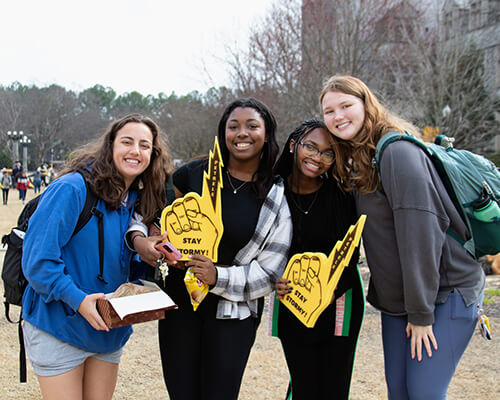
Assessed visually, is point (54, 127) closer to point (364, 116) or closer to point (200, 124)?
point (200, 124)

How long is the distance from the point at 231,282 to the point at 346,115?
1.05m

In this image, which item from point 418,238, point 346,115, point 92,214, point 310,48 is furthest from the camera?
point 310,48

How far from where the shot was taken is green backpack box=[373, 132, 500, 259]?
2.02m

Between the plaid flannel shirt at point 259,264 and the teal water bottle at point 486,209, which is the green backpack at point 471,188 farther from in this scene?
the plaid flannel shirt at point 259,264

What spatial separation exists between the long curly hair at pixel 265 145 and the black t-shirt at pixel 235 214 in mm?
72

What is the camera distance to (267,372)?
4.10 meters

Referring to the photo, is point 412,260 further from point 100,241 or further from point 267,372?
point 267,372

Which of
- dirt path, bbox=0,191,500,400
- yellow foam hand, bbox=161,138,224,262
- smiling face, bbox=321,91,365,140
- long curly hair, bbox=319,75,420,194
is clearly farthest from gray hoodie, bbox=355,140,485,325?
dirt path, bbox=0,191,500,400

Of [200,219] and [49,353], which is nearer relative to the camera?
[49,353]

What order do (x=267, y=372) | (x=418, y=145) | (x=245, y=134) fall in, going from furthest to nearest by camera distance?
(x=267, y=372), (x=245, y=134), (x=418, y=145)

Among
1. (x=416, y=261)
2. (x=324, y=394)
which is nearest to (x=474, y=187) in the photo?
(x=416, y=261)

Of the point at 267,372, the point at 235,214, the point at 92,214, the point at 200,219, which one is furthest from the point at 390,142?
the point at 267,372

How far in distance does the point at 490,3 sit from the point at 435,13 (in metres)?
4.70

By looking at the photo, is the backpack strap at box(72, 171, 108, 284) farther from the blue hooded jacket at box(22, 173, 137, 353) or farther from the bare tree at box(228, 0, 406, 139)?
the bare tree at box(228, 0, 406, 139)
